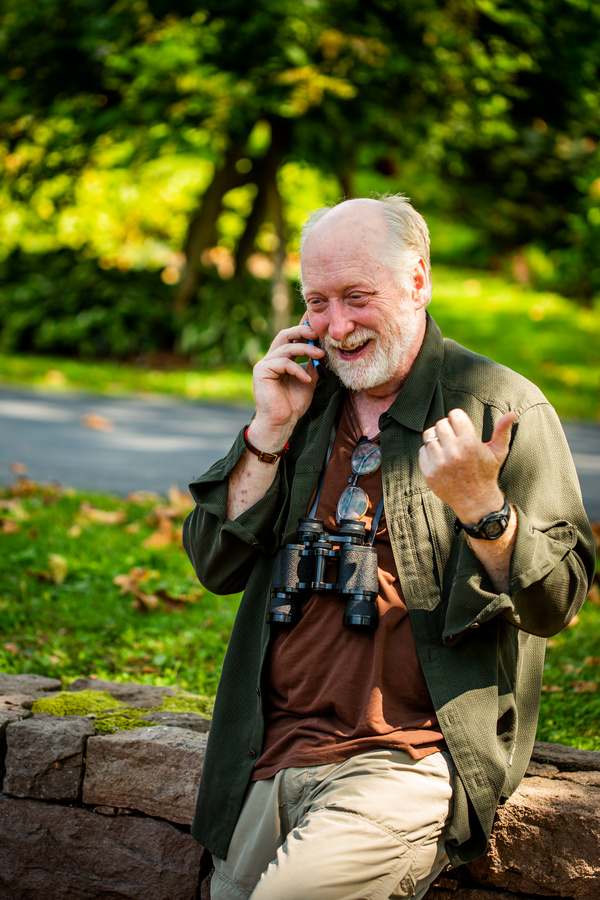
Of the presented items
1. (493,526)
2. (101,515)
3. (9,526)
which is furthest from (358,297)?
(101,515)

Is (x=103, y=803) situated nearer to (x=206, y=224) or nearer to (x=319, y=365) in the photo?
(x=319, y=365)

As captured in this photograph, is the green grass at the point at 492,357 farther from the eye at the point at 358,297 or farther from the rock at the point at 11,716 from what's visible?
the eye at the point at 358,297

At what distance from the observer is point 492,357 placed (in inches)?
655

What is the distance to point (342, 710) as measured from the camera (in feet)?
7.55

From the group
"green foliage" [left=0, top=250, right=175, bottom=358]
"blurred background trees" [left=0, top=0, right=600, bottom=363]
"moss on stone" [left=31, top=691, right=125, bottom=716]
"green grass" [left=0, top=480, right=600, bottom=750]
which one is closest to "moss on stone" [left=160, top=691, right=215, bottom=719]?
"moss on stone" [left=31, top=691, right=125, bottom=716]

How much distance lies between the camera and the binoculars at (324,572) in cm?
231

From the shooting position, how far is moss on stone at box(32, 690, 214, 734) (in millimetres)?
3115

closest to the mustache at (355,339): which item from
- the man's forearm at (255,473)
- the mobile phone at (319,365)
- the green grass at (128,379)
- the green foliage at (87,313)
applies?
the mobile phone at (319,365)

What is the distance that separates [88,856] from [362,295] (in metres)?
2.07

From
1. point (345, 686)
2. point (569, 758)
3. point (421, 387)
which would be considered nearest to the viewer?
point (345, 686)

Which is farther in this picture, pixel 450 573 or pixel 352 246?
pixel 352 246

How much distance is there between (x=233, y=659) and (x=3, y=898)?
1.35 meters

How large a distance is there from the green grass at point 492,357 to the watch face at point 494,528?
10.5m

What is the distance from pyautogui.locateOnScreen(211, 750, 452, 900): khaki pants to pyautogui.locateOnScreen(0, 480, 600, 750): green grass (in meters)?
1.45
